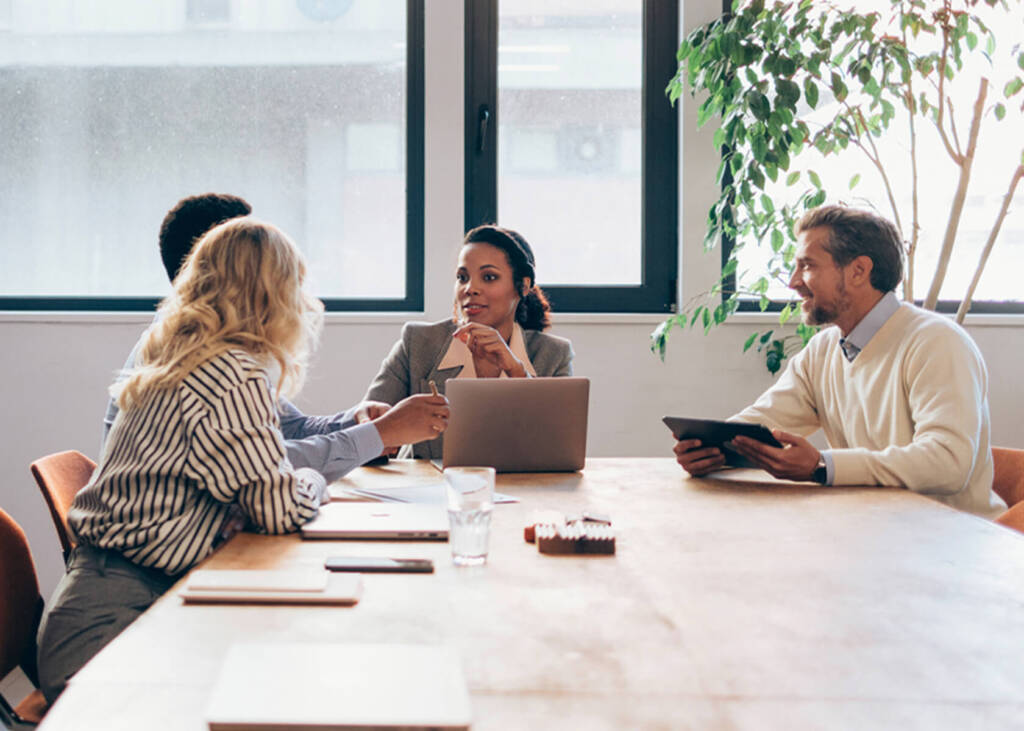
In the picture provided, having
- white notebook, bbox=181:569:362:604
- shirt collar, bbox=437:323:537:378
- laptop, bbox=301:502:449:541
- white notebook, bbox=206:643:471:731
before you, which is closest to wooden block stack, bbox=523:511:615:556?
laptop, bbox=301:502:449:541

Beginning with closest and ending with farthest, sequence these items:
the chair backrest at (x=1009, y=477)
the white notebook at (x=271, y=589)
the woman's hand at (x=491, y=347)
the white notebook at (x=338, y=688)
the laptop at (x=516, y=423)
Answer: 1. the white notebook at (x=338, y=688)
2. the white notebook at (x=271, y=589)
3. the laptop at (x=516, y=423)
4. the chair backrest at (x=1009, y=477)
5. the woman's hand at (x=491, y=347)

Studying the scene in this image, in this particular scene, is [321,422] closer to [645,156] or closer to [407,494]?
[407,494]

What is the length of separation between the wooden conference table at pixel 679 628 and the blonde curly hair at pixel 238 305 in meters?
0.33

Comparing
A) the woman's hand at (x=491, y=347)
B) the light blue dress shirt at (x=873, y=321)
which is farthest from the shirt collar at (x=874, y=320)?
the woman's hand at (x=491, y=347)

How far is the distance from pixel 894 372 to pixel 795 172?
0.92 meters

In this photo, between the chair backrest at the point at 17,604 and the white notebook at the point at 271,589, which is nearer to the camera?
the white notebook at the point at 271,589

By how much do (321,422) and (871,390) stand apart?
51.1 inches

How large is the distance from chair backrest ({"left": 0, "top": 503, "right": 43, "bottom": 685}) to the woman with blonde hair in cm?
10

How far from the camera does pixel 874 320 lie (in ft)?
6.91

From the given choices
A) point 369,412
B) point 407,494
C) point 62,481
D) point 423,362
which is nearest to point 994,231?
point 423,362

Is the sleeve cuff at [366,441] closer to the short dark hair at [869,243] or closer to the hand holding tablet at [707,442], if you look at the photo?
the hand holding tablet at [707,442]

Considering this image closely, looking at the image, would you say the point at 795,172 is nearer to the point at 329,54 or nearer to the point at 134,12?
the point at 329,54

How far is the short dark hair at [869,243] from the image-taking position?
84.4 inches

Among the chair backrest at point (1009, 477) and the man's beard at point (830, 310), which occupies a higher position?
the man's beard at point (830, 310)
